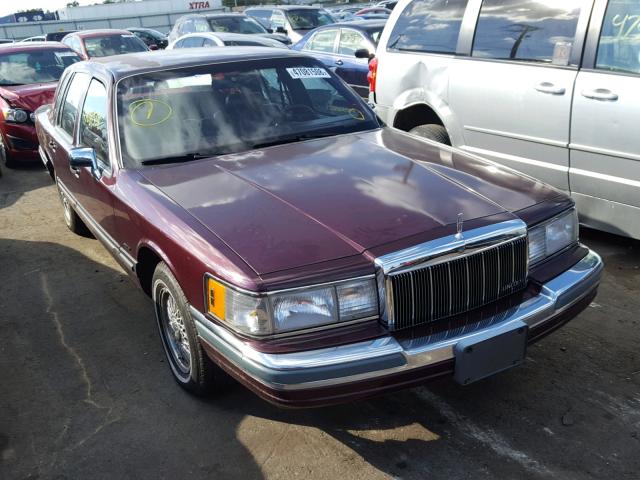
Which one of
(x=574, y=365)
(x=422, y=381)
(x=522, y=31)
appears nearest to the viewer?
(x=422, y=381)

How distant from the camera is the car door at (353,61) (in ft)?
30.3

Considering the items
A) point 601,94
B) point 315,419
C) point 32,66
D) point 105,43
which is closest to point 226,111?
point 315,419

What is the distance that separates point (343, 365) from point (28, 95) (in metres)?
7.61

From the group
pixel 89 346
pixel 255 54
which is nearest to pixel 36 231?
pixel 89 346

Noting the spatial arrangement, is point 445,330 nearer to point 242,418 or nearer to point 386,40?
point 242,418

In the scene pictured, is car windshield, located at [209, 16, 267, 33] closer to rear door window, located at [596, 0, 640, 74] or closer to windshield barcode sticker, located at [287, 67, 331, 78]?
windshield barcode sticker, located at [287, 67, 331, 78]

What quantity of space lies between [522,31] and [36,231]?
4.80 meters

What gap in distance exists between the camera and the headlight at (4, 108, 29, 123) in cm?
840

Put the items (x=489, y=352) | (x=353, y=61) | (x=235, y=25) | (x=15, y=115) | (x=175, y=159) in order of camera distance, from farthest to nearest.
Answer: (x=235, y=25), (x=353, y=61), (x=15, y=115), (x=175, y=159), (x=489, y=352)

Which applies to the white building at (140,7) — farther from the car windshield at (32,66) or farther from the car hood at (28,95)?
the car hood at (28,95)

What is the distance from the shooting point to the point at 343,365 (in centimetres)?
256

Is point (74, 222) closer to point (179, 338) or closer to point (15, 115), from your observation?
point (179, 338)

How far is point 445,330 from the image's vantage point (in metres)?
2.77

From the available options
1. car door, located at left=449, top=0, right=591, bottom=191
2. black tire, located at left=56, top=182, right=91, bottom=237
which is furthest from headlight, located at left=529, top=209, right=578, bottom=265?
black tire, located at left=56, top=182, right=91, bottom=237
